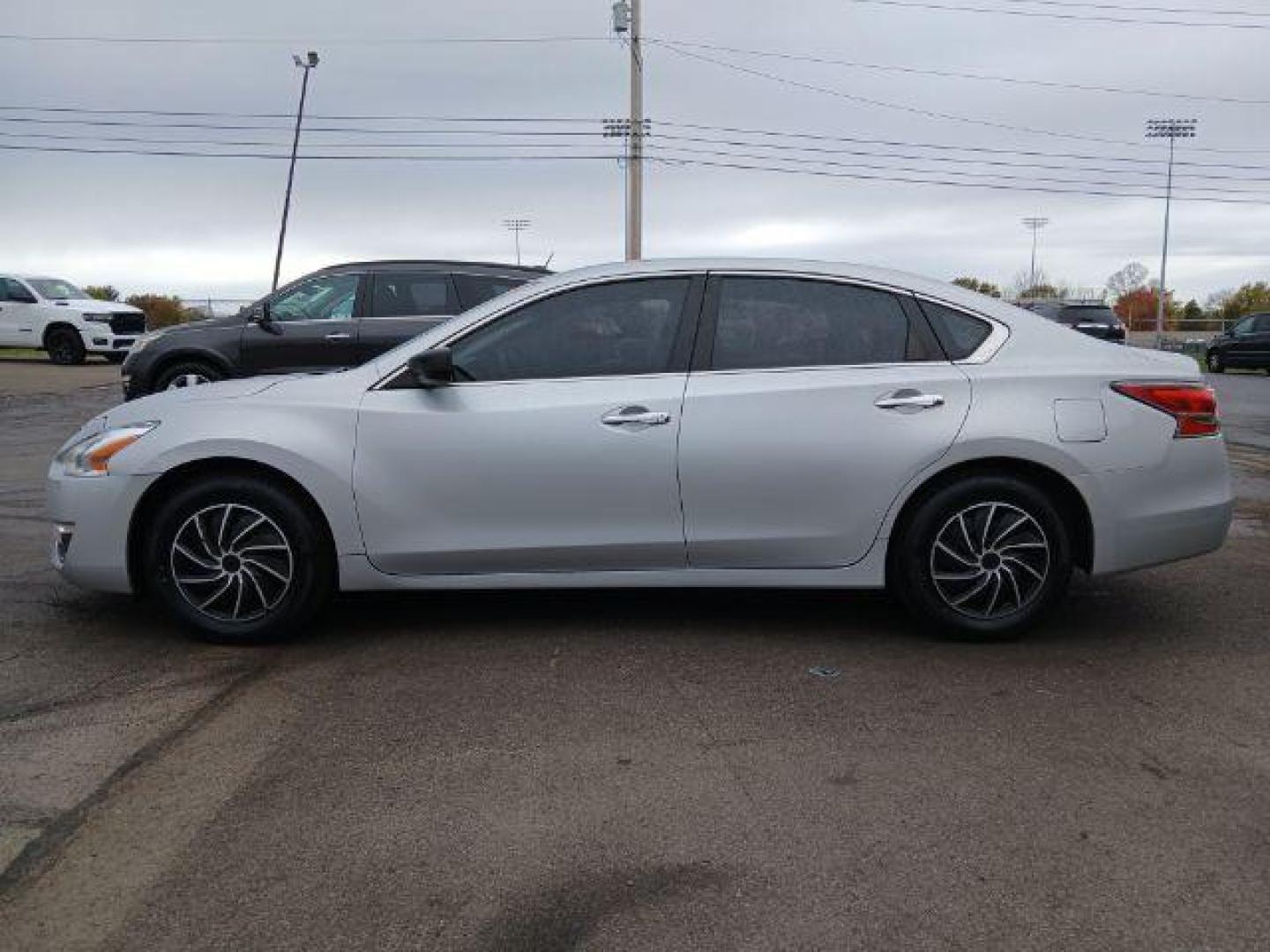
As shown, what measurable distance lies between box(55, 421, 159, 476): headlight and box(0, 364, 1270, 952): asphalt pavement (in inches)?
27.6

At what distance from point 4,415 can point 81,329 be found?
39.1ft

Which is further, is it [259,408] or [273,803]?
[259,408]

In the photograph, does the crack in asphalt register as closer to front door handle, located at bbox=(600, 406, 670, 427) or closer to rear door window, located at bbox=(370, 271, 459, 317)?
front door handle, located at bbox=(600, 406, 670, 427)

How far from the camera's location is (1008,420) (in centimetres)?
451

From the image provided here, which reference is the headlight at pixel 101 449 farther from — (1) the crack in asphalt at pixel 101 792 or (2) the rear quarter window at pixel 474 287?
(2) the rear quarter window at pixel 474 287

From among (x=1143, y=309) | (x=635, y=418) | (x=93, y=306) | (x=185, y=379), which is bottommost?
(x=1143, y=309)

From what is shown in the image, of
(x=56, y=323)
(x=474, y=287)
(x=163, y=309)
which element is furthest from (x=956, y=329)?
(x=163, y=309)

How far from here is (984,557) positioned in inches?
179

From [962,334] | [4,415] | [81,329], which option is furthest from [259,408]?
[81,329]

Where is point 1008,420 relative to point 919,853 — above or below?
above

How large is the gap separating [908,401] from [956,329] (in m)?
0.43

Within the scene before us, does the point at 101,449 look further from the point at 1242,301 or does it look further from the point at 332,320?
the point at 1242,301

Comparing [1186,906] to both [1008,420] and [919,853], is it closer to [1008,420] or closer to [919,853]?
[919,853]

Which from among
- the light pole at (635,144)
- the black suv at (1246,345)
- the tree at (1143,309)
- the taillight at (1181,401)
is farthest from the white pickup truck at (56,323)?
the tree at (1143,309)
